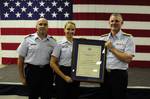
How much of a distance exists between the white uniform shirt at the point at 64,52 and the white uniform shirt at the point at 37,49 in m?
0.13

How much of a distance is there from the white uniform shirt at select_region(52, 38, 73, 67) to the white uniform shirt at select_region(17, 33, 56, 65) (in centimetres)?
13

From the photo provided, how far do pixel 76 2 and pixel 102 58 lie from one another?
13.2ft

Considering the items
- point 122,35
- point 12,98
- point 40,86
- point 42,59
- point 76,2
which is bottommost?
point 12,98

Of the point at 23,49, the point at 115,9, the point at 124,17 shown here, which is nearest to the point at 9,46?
the point at 115,9

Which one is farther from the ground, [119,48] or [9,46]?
[119,48]

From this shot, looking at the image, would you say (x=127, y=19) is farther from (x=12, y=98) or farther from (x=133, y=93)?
(x=12, y=98)

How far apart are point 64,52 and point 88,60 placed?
0.88ft

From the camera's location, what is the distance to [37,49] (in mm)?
3691

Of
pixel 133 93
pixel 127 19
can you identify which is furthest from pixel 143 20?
pixel 133 93

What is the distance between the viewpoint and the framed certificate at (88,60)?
3495 millimetres

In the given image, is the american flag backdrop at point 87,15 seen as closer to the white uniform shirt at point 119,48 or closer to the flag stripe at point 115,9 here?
the flag stripe at point 115,9

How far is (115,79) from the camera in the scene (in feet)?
11.3

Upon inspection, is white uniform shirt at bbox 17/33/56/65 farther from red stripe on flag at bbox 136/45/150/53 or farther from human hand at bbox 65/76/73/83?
red stripe on flag at bbox 136/45/150/53

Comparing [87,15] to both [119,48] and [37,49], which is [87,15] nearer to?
[37,49]
